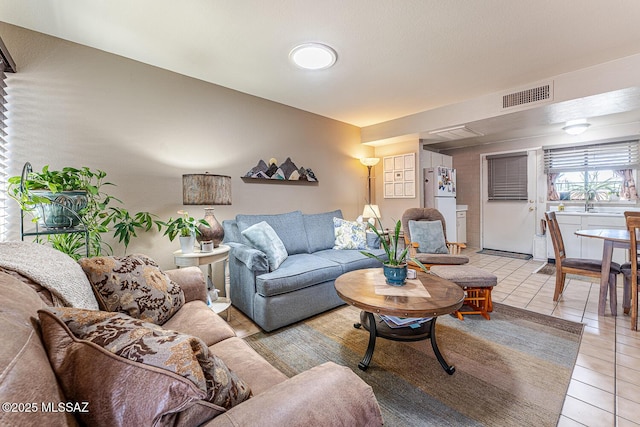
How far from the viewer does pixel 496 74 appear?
274cm

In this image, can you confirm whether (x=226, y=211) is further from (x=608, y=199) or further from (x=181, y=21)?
(x=608, y=199)

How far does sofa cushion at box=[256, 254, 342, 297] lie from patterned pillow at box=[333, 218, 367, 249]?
592mm

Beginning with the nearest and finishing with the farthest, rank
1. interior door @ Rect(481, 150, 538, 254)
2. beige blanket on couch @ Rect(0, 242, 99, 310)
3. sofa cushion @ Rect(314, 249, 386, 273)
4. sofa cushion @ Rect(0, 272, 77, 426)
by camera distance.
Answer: sofa cushion @ Rect(0, 272, 77, 426) < beige blanket on couch @ Rect(0, 242, 99, 310) < sofa cushion @ Rect(314, 249, 386, 273) < interior door @ Rect(481, 150, 538, 254)

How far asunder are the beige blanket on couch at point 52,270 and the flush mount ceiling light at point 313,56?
7.10 feet

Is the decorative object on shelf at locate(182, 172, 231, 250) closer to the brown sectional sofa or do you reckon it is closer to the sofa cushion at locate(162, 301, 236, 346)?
the sofa cushion at locate(162, 301, 236, 346)

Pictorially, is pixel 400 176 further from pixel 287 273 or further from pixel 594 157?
pixel 594 157

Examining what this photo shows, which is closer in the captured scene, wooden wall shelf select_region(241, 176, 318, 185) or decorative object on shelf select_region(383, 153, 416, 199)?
wooden wall shelf select_region(241, 176, 318, 185)

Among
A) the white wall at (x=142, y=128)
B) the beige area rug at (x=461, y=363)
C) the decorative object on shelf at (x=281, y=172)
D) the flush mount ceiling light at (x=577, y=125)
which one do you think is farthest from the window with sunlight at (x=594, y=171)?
the white wall at (x=142, y=128)

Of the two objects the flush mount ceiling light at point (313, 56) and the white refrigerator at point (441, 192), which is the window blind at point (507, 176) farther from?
the flush mount ceiling light at point (313, 56)

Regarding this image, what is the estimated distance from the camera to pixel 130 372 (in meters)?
0.56

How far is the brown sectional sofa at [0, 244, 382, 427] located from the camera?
445 millimetres

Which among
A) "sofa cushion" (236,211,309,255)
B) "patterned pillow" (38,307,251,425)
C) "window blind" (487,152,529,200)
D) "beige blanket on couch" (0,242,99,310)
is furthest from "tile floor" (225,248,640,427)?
"window blind" (487,152,529,200)

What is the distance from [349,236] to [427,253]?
0.97 m

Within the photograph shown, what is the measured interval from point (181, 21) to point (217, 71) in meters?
0.75
